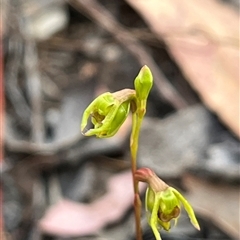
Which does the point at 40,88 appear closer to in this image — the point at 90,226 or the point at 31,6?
the point at 31,6

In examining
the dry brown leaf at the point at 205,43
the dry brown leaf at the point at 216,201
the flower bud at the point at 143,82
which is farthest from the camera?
the dry brown leaf at the point at 205,43

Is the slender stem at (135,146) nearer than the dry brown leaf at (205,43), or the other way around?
the slender stem at (135,146)

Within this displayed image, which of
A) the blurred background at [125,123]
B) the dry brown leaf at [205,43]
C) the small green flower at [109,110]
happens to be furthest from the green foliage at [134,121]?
the dry brown leaf at [205,43]

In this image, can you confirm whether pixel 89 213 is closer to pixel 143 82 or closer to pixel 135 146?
pixel 135 146

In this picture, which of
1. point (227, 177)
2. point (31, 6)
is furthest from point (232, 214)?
point (31, 6)

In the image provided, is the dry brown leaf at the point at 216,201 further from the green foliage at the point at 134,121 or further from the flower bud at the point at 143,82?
the flower bud at the point at 143,82

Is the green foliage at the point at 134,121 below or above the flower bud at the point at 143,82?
below

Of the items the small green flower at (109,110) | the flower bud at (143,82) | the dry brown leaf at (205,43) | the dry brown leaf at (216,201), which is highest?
the flower bud at (143,82)
